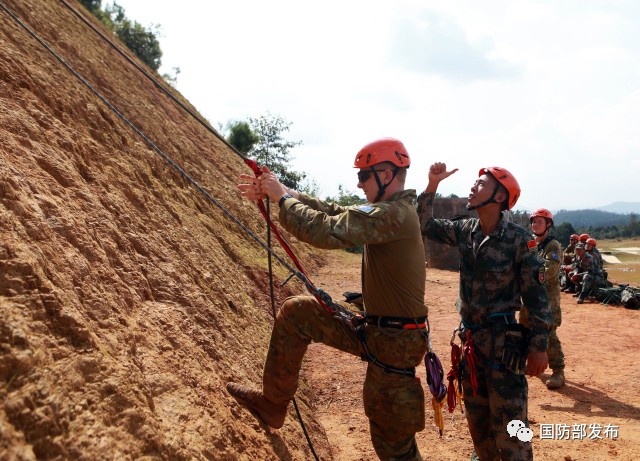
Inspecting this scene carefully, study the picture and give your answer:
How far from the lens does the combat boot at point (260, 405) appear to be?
3.72 m

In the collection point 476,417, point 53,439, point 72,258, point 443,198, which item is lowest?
point 476,417

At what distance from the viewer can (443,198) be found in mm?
23984

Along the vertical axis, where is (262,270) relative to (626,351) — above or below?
above

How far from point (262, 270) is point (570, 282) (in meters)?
14.1

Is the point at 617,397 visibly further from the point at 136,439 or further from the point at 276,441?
the point at 136,439

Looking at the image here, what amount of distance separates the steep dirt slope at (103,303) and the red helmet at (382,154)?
201 cm

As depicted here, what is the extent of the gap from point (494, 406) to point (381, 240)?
1781 millimetres

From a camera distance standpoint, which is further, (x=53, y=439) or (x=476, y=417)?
(x=476, y=417)

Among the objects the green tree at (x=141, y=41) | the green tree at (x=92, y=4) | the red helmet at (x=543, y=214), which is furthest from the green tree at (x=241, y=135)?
the red helmet at (x=543, y=214)

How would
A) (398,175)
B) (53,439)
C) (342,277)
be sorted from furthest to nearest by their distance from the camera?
(342,277), (398,175), (53,439)

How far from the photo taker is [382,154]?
3.55 m

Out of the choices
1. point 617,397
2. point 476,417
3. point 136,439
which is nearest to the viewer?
point 136,439

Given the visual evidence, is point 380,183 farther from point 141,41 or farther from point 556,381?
point 141,41

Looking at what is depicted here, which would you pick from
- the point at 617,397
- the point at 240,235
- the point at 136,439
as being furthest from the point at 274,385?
the point at 240,235
